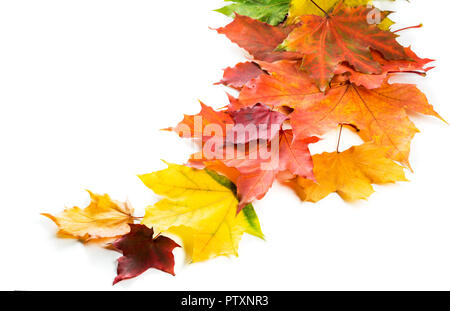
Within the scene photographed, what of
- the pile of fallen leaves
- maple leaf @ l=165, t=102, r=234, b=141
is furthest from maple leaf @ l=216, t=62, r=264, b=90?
maple leaf @ l=165, t=102, r=234, b=141

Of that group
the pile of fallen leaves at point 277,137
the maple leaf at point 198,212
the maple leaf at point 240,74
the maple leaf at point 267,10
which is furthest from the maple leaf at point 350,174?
the maple leaf at point 267,10

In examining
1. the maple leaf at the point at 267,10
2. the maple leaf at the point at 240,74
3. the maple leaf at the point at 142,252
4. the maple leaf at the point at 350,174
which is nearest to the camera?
the maple leaf at the point at 142,252

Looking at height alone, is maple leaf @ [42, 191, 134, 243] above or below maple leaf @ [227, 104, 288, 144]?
below

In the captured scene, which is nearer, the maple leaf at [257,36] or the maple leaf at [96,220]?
the maple leaf at [96,220]

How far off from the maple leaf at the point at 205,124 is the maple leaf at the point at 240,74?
0.13 meters

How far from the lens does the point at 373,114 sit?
2.51 feet

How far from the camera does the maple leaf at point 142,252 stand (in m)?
0.61

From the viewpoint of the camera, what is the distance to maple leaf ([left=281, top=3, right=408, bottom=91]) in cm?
79

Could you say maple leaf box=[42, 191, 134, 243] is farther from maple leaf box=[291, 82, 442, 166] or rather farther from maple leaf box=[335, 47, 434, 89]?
maple leaf box=[335, 47, 434, 89]

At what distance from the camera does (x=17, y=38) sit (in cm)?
106

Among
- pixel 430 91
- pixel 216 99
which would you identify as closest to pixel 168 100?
pixel 216 99

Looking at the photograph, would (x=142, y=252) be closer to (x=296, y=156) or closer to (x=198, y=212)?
(x=198, y=212)

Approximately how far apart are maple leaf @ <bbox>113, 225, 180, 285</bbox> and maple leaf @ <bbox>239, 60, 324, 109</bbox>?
0.26 meters

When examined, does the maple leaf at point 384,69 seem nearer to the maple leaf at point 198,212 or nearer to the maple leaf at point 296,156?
the maple leaf at point 296,156
